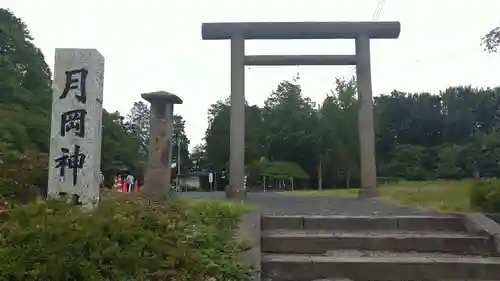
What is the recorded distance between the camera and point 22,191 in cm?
475

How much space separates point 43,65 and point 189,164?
26.4 m

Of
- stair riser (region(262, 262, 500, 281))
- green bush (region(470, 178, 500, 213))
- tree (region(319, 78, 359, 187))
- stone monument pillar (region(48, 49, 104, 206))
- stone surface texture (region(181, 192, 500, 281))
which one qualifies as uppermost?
tree (region(319, 78, 359, 187))

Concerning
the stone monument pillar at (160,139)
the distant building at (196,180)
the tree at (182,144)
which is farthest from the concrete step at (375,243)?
the tree at (182,144)

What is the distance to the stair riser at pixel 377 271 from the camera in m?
4.42

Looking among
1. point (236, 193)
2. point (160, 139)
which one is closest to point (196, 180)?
point (236, 193)

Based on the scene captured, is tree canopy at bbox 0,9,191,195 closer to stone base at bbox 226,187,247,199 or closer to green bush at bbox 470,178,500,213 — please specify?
stone base at bbox 226,187,247,199

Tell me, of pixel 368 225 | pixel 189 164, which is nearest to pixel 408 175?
pixel 189 164

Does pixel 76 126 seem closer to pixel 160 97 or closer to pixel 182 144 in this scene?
pixel 160 97

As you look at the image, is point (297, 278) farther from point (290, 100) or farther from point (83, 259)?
point (290, 100)

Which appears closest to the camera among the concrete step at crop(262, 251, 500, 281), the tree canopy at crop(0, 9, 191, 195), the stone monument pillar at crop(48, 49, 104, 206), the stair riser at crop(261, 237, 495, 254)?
the stone monument pillar at crop(48, 49, 104, 206)

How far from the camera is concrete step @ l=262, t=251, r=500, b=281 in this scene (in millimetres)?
4422

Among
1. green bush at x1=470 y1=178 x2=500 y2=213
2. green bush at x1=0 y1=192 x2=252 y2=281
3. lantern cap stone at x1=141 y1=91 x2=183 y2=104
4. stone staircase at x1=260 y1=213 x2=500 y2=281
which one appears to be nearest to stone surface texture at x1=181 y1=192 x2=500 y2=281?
stone staircase at x1=260 y1=213 x2=500 y2=281

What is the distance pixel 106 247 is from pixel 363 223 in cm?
335

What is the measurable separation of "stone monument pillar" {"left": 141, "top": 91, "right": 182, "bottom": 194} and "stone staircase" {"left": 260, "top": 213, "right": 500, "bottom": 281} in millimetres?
2018
